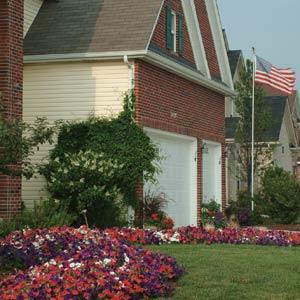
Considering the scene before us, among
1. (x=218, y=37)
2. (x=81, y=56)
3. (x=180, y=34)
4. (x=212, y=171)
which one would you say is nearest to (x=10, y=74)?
(x=81, y=56)

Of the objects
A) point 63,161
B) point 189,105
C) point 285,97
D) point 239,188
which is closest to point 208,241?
point 63,161

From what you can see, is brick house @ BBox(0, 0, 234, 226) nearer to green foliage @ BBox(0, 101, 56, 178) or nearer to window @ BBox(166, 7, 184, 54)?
window @ BBox(166, 7, 184, 54)

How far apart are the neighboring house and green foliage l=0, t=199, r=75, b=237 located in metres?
15.8

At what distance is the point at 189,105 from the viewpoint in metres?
21.2

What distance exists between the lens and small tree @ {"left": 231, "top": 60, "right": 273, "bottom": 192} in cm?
3052

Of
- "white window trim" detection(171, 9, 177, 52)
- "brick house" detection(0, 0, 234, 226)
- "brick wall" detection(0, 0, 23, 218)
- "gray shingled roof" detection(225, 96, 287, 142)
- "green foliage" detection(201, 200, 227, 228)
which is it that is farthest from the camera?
"gray shingled roof" detection(225, 96, 287, 142)

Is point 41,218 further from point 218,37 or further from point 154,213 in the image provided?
point 218,37

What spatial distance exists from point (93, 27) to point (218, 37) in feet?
22.6

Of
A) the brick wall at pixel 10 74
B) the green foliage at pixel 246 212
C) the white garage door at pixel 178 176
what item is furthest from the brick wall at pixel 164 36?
the green foliage at pixel 246 212

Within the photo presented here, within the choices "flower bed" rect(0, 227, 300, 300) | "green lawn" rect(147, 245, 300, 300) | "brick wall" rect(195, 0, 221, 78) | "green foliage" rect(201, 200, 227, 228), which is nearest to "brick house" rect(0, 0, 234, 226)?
"green foliage" rect(201, 200, 227, 228)

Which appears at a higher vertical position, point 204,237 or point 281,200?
point 281,200

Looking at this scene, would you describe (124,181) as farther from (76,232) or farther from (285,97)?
(285,97)

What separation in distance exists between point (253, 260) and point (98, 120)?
7655 mm

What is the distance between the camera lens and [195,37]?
22.3 meters
